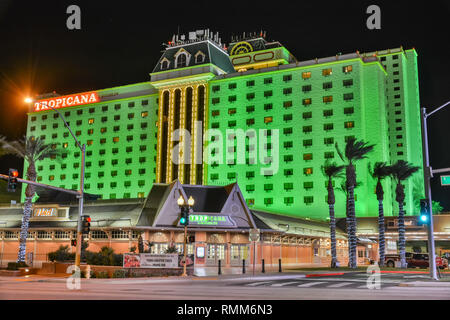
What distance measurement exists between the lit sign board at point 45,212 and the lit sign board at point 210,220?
16308 millimetres

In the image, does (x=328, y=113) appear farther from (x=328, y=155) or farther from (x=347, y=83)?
(x=328, y=155)

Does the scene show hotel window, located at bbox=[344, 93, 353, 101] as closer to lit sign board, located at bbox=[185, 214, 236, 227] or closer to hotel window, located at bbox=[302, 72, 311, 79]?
hotel window, located at bbox=[302, 72, 311, 79]

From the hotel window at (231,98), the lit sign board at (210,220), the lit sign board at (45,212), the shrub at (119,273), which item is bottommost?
the shrub at (119,273)

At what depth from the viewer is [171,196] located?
164 feet

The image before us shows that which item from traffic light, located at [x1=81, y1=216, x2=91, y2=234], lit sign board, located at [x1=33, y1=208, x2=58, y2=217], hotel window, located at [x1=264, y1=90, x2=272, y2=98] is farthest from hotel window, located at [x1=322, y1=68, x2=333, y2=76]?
traffic light, located at [x1=81, y1=216, x2=91, y2=234]

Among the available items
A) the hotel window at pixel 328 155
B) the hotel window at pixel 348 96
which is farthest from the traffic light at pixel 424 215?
the hotel window at pixel 348 96

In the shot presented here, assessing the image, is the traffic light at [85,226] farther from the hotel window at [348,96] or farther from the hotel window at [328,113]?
the hotel window at [348,96]

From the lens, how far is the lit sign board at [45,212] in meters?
54.6

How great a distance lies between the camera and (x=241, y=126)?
89.9 metres

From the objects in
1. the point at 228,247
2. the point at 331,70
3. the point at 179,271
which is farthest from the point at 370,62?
the point at 179,271

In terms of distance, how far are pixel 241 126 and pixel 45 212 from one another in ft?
142

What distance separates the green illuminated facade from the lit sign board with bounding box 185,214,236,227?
3474 cm

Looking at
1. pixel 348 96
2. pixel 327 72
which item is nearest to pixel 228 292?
pixel 348 96

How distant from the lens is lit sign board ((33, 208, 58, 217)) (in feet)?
179
